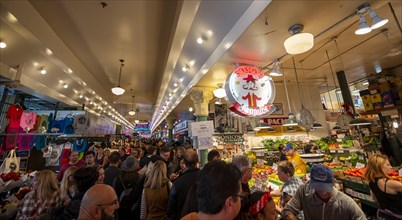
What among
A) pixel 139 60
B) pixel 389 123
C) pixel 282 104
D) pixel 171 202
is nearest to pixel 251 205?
pixel 171 202

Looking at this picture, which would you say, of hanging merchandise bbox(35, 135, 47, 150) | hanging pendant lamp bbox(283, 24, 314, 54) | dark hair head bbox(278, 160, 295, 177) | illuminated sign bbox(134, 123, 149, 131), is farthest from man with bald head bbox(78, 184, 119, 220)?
illuminated sign bbox(134, 123, 149, 131)

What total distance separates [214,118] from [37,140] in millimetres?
6574

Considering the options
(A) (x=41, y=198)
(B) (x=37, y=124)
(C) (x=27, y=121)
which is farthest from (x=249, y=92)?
(B) (x=37, y=124)

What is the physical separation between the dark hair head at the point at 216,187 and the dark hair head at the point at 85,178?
5.14ft

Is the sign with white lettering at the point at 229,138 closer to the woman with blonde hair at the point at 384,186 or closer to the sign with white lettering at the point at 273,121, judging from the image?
the sign with white lettering at the point at 273,121

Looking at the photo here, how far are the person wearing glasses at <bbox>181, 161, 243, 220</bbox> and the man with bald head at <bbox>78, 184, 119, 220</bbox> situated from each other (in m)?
0.87

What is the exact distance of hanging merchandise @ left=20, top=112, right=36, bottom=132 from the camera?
4.87m

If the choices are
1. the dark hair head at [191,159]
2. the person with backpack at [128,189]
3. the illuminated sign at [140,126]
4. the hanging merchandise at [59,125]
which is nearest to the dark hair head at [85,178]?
the person with backpack at [128,189]

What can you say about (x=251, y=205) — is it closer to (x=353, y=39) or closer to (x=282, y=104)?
(x=353, y=39)

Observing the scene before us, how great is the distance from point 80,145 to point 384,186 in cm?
826

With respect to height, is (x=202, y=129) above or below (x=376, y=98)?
below

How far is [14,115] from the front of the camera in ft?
14.6

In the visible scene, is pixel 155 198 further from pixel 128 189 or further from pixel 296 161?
pixel 296 161

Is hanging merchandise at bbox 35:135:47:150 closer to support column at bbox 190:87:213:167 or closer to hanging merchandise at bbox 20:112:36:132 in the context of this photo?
hanging merchandise at bbox 20:112:36:132
